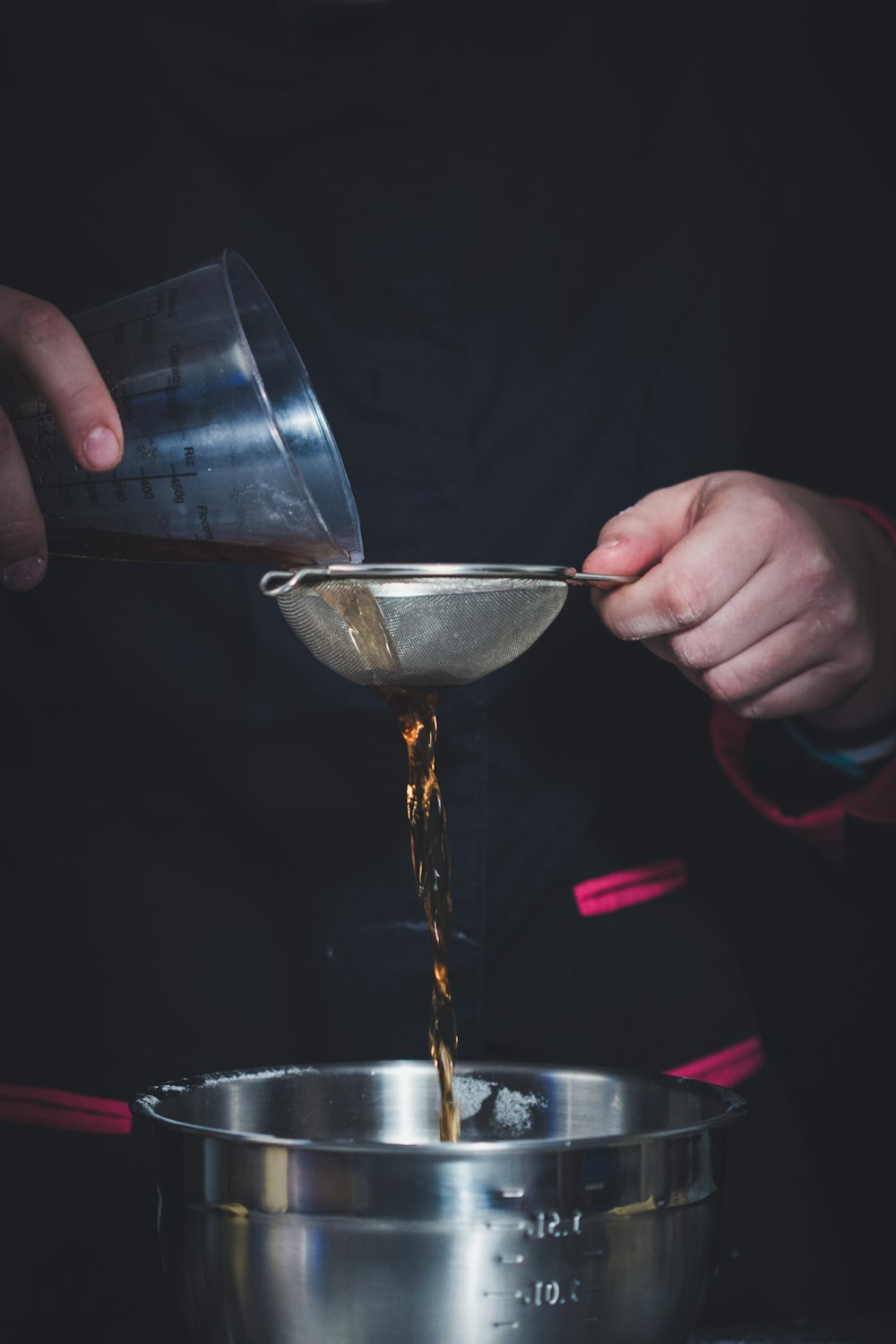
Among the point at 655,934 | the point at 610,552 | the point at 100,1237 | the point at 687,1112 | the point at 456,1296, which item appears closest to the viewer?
the point at 456,1296

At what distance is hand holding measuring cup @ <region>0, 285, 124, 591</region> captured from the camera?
0.80 metres

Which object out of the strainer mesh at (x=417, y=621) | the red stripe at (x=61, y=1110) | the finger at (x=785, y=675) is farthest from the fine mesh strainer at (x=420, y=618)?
the red stripe at (x=61, y=1110)

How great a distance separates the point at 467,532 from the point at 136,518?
38cm

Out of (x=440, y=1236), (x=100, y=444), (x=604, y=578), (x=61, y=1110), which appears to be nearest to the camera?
(x=440, y=1236)

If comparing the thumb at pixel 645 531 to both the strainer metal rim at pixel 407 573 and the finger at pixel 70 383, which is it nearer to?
the strainer metal rim at pixel 407 573

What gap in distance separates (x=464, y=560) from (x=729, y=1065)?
1.74 feet

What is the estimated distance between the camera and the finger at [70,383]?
795 mm

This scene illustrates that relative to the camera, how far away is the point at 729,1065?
4.21ft

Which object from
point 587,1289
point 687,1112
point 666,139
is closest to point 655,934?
point 687,1112

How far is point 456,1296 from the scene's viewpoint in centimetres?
63

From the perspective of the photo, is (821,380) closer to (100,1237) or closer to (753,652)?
(753,652)

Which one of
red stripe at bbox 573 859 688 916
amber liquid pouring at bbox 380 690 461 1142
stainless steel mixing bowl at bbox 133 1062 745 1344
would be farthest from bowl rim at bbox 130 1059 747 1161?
red stripe at bbox 573 859 688 916

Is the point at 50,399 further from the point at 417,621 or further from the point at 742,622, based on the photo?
the point at 742,622

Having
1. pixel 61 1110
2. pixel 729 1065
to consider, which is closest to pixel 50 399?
pixel 61 1110
